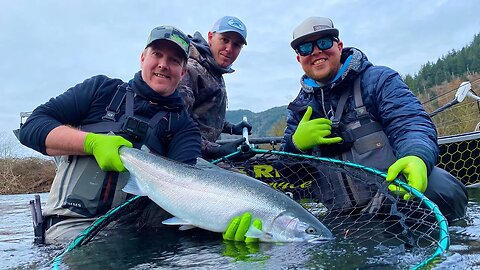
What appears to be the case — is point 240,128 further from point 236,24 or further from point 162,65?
point 162,65

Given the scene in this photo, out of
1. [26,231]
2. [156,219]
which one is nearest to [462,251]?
[156,219]

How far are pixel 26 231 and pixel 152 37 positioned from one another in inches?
140

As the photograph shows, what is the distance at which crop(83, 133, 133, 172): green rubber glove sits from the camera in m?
3.84

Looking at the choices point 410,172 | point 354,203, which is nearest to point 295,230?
point 410,172

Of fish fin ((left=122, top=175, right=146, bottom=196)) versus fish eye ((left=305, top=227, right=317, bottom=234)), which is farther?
fish fin ((left=122, top=175, right=146, bottom=196))

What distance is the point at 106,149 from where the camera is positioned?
3.82 m

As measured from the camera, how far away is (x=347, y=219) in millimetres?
4090

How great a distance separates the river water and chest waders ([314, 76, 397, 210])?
0.84 metres

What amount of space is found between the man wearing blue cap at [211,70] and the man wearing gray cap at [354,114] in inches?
58.8

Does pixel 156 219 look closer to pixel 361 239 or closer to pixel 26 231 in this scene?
pixel 361 239

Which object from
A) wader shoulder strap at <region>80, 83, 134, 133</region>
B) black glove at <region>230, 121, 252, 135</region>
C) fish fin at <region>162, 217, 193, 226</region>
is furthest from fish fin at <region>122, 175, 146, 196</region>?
black glove at <region>230, 121, 252, 135</region>

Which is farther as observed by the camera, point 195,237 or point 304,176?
point 304,176

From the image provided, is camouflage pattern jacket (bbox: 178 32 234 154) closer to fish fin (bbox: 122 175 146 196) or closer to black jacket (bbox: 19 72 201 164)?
black jacket (bbox: 19 72 201 164)

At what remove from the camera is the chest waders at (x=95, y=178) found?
416cm
